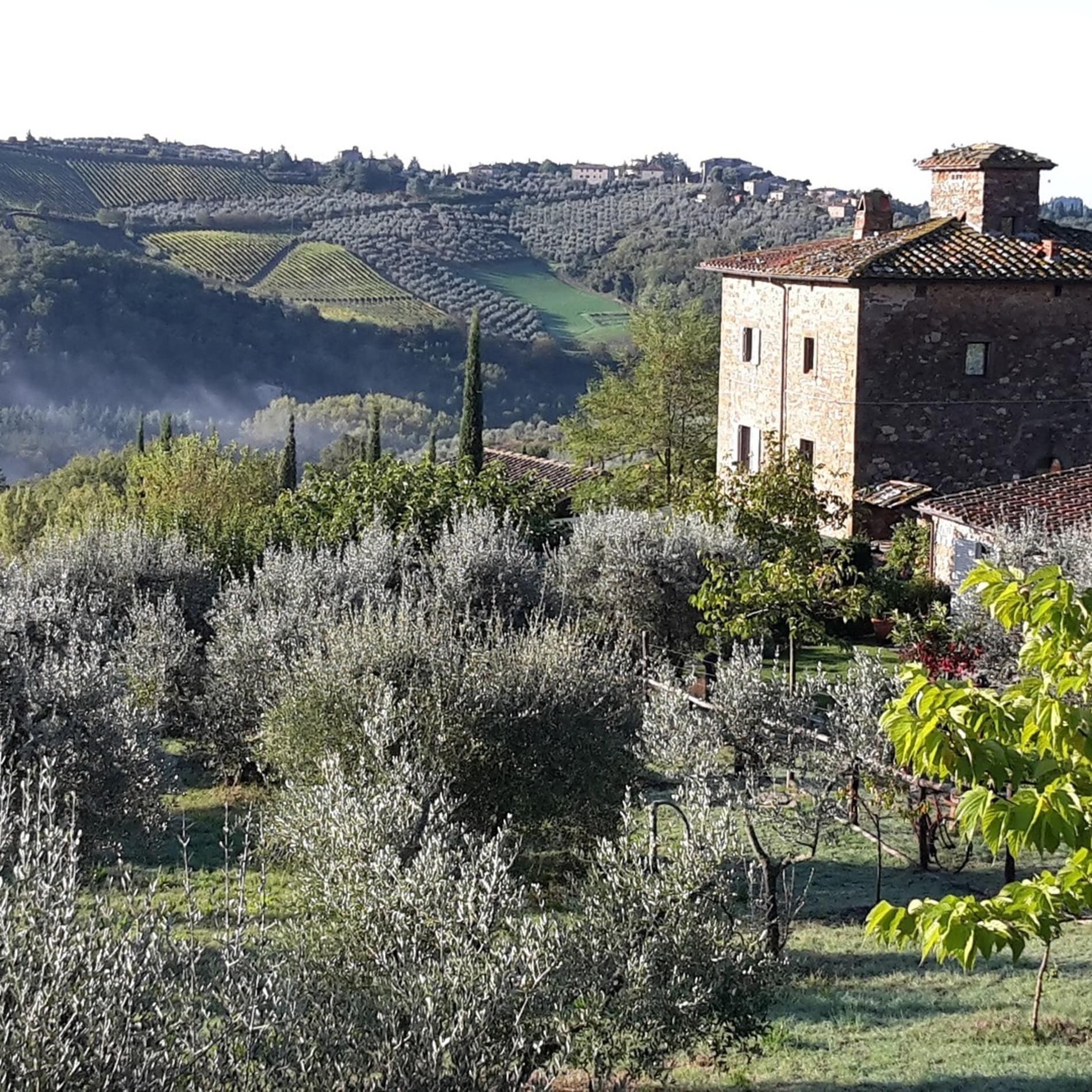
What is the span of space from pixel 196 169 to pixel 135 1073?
154 metres

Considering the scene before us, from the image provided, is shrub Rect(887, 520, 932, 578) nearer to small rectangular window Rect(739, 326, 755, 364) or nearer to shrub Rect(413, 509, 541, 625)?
small rectangular window Rect(739, 326, 755, 364)

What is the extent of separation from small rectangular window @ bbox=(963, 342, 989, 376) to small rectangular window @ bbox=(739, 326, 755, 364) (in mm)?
5757

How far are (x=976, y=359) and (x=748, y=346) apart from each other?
6.25 m

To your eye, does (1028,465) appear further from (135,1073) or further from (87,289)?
(87,289)

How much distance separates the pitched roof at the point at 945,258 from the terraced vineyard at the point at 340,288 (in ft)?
268

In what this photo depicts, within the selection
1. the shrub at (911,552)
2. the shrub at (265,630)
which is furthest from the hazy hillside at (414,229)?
the shrub at (265,630)

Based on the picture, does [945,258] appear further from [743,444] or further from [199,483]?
[199,483]

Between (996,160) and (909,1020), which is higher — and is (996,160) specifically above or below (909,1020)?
above

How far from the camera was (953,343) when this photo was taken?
31844mm

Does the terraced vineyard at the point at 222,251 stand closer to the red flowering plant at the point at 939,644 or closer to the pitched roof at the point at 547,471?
the pitched roof at the point at 547,471

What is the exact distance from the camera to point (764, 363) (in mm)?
35594

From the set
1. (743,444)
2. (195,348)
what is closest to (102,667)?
(743,444)

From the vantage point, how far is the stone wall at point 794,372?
3186cm

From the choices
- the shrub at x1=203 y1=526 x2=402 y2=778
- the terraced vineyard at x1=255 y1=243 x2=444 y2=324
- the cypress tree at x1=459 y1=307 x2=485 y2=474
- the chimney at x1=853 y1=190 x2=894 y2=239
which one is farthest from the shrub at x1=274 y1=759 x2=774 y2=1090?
the terraced vineyard at x1=255 y1=243 x2=444 y2=324
